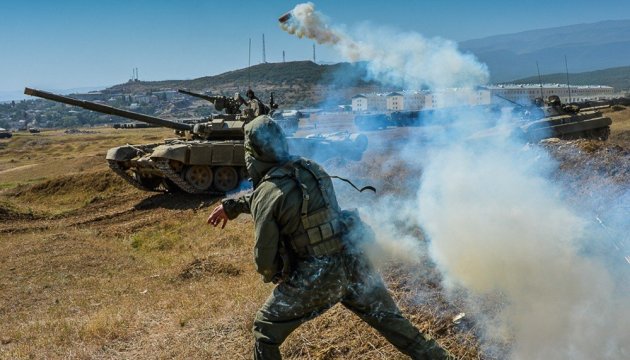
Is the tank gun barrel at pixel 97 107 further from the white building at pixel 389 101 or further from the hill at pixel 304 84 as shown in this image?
the white building at pixel 389 101

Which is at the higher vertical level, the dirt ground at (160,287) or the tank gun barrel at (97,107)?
the tank gun barrel at (97,107)

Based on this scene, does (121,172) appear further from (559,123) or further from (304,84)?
(304,84)

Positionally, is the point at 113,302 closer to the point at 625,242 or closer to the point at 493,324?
the point at 493,324

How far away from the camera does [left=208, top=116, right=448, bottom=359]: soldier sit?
172 inches

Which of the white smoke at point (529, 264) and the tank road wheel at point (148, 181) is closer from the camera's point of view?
the white smoke at point (529, 264)

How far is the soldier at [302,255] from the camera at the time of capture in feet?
14.3

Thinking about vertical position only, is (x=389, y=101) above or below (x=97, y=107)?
above

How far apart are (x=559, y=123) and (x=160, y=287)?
49.8ft

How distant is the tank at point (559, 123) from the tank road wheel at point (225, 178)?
8682mm

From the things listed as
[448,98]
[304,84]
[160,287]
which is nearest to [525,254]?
[160,287]

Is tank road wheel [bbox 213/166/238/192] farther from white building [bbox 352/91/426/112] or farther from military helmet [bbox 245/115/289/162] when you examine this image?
white building [bbox 352/91/426/112]

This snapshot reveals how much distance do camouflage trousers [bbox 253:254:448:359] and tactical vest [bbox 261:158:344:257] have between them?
0.30 ft

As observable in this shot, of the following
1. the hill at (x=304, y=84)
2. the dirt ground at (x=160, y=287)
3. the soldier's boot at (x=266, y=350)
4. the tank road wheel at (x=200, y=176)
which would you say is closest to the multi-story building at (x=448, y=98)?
the hill at (x=304, y=84)

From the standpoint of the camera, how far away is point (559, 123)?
65.6 feet
